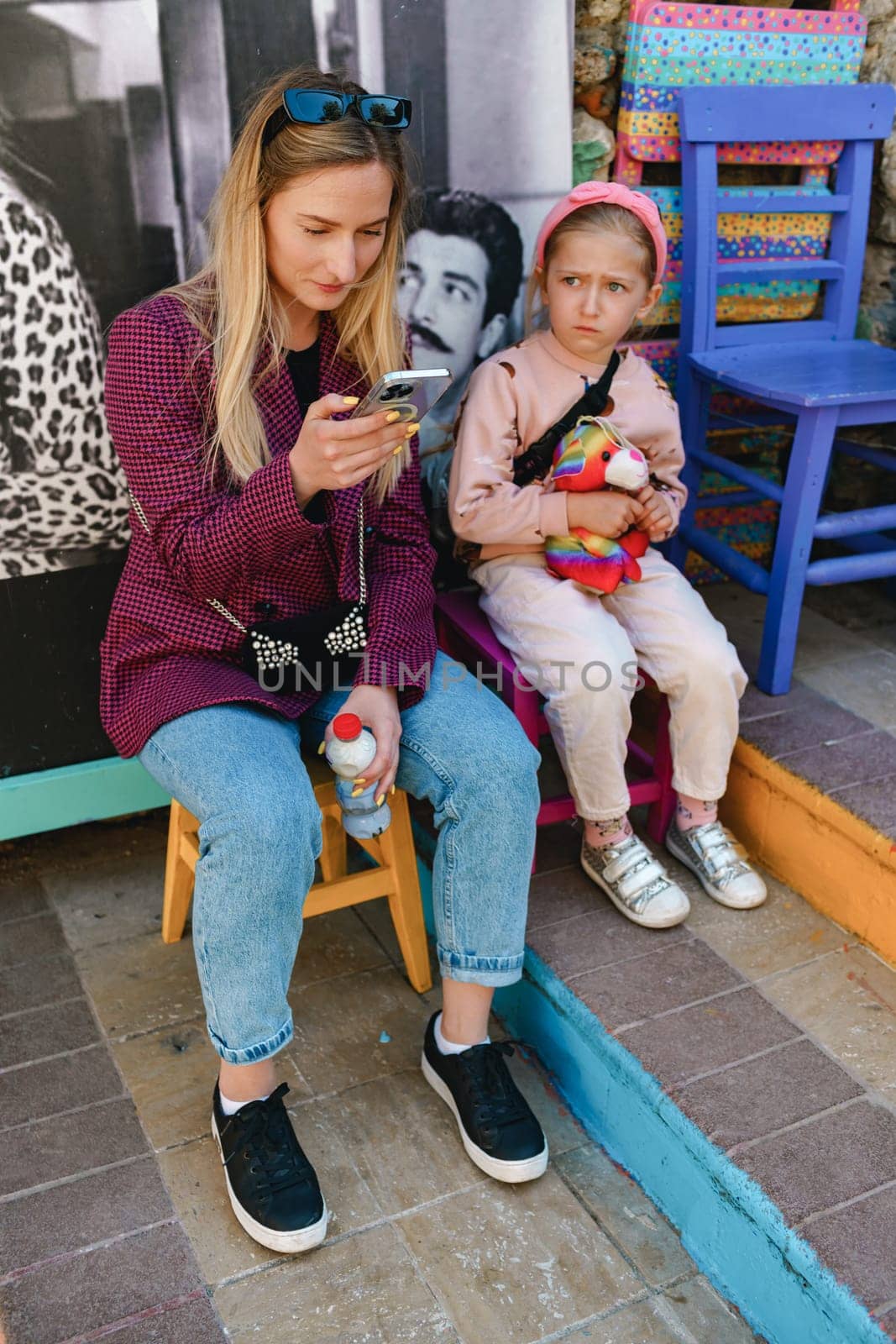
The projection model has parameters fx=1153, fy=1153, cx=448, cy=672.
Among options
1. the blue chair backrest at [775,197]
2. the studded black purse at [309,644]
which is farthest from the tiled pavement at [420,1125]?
the blue chair backrest at [775,197]

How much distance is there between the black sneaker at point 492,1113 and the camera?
Result: 5.93 feet

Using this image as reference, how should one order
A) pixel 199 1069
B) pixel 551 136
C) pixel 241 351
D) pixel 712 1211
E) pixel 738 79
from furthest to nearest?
pixel 738 79, pixel 551 136, pixel 199 1069, pixel 241 351, pixel 712 1211

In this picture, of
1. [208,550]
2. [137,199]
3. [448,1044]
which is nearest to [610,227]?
[137,199]

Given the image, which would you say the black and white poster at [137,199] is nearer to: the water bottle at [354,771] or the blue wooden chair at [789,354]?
the blue wooden chair at [789,354]

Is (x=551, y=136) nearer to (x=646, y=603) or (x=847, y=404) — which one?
(x=847, y=404)

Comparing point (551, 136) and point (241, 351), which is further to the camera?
point (551, 136)

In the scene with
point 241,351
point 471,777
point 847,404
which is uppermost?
point 241,351

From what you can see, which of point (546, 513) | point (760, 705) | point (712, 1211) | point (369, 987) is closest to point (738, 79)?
point (546, 513)

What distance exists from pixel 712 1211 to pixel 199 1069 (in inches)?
35.6

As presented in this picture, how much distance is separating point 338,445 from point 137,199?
2.72ft

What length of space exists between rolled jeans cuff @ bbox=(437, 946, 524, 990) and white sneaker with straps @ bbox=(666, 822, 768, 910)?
1.74 ft

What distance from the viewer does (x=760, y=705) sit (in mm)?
2516

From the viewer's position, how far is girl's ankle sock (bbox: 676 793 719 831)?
2.27 m

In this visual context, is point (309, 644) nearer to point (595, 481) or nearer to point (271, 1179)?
point (595, 481)
